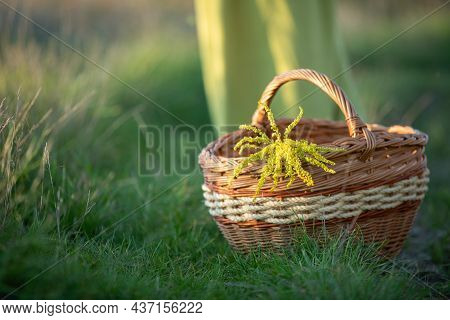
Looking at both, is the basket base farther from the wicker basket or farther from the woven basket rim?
the woven basket rim

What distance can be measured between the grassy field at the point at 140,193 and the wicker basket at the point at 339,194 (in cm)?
7

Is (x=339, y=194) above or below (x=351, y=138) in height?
below

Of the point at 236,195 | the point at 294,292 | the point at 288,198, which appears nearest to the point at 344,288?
the point at 294,292

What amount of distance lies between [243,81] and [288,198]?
1.24 meters

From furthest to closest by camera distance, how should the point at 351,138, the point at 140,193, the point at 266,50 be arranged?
the point at 266,50 < the point at 140,193 < the point at 351,138

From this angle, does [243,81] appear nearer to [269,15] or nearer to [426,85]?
[269,15]

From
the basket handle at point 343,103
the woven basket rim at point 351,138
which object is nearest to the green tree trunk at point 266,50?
the woven basket rim at point 351,138

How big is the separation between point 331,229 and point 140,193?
92 cm

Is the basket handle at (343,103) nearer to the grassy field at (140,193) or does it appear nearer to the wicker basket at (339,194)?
the wicker basket at (339,194)

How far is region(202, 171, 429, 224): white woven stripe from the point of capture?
1697 millimetres

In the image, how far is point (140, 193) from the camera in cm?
237

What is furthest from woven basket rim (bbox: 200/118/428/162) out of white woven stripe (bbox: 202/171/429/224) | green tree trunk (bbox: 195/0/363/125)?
green tree trunk (bbox: 195/0/363/125)

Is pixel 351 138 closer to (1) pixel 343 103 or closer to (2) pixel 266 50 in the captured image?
(1) pixel 343 103

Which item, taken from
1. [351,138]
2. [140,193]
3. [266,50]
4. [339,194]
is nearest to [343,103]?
[351,138]
